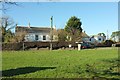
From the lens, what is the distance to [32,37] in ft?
293

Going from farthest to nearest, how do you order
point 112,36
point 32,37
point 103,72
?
point 112,36 < point 32,37 < point 103,72

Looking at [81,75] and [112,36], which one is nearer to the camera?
[81,75]

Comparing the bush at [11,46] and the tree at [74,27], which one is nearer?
the bush at [11,46]

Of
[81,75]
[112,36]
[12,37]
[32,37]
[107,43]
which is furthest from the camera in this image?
[112,36]

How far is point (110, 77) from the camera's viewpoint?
11.8 m

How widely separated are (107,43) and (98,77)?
63.8 metres

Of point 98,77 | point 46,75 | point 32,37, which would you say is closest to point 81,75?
point 98,77

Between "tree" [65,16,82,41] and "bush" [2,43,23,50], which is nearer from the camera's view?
"bush" [2,43,23,50]

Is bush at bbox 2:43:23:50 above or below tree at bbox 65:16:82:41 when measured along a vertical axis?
below

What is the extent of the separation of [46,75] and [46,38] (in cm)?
7999

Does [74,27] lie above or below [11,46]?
above

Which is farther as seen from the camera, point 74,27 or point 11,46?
point 74,27

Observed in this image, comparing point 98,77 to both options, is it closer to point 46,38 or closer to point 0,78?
point 0,78

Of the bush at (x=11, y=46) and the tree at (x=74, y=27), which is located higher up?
the tree at (x=74, y=27)
